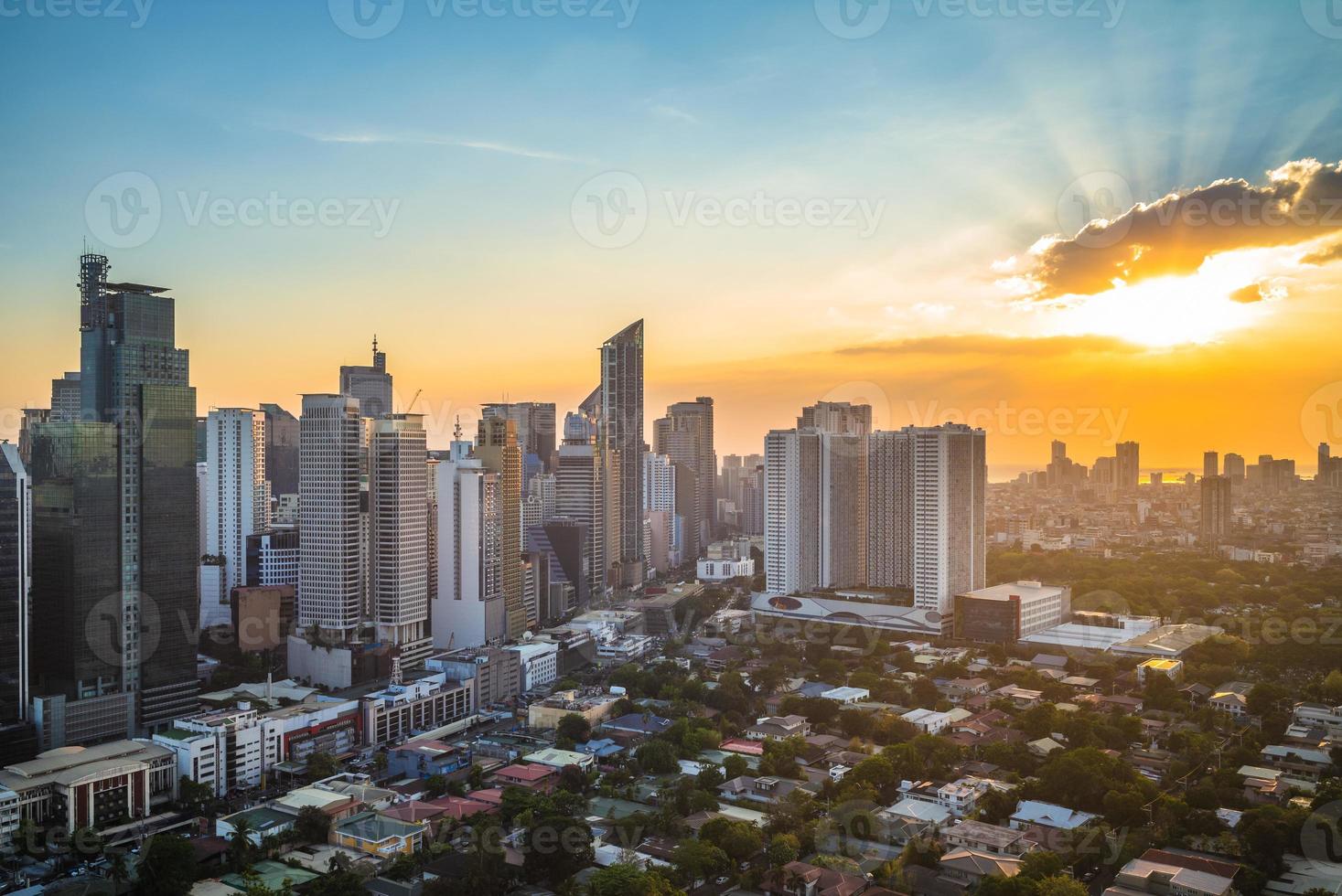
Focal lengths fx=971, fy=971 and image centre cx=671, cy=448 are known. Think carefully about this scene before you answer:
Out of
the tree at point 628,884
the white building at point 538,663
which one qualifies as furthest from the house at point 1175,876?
the white building at point 538,663

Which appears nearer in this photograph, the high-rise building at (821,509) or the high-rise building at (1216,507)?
the high-rise building at (821,509)

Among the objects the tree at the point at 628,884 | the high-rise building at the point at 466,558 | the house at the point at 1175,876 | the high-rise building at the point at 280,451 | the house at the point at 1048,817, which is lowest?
the house at the point at 1048,817

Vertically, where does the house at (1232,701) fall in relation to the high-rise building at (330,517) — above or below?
below

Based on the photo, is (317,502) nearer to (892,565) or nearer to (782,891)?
(782,891)

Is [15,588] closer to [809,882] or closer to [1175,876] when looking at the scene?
[809,882]

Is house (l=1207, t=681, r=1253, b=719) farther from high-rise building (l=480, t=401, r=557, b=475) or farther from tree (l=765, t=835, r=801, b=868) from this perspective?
high-rise building (l=480, t=401, r=557, b=475)

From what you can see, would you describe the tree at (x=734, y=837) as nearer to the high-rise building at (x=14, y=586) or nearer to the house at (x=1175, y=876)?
the house at (x=1175, y=876)

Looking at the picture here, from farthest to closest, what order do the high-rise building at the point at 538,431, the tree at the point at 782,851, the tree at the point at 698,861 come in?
the high-rise building at the point at 538,431
the tree at the point at 782,851
the tree at the point at 698,861
